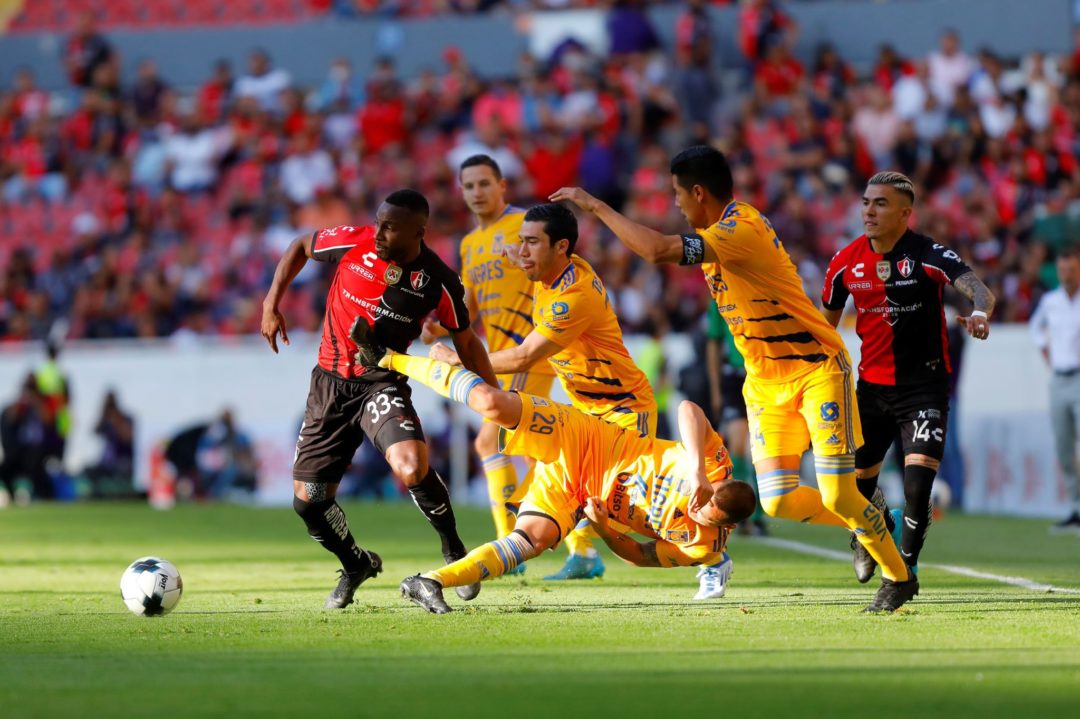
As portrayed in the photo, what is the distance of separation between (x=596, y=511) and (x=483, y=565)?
65 cm

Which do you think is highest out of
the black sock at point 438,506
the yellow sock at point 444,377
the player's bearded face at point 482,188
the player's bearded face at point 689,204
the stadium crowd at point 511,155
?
the stadium crowd at point 511,155

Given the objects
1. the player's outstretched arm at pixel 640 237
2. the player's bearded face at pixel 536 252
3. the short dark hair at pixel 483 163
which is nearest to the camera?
the player's outstretched arm at pixel 640 237

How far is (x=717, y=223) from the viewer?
7.95m

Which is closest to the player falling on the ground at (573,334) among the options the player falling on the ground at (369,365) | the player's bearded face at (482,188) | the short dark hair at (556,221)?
the short dark hair at (556,221)

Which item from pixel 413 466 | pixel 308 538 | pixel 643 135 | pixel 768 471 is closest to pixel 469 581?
pixel 413 466

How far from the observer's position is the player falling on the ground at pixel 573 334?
8.76 meters

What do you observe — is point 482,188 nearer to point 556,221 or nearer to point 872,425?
point 556,221

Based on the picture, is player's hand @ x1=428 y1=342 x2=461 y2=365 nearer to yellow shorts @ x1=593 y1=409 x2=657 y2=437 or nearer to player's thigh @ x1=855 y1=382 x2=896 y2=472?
yellow shorts @ x1=593 y1=409 x2=657 y2=437

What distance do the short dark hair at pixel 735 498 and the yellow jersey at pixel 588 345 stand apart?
1.54 m

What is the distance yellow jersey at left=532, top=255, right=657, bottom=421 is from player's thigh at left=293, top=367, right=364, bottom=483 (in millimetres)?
1122

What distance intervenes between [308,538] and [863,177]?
11313 mm

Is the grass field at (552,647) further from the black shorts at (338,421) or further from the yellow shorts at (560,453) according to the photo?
the black shorts at (338,421)

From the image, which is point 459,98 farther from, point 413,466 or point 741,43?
point 413,466

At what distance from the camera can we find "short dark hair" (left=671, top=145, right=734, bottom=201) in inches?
322
